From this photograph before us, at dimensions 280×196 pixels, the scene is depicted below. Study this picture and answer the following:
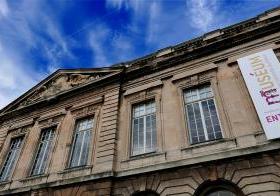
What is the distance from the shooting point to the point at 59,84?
14.8m

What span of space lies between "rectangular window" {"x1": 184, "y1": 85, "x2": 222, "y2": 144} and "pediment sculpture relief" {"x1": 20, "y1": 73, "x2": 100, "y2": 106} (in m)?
5.17

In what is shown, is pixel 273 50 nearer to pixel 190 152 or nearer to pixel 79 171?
pixel 190 152

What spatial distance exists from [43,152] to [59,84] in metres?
4.04

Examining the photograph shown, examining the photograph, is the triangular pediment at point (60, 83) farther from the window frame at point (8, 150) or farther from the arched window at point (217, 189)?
the arched window at point (217, 189)

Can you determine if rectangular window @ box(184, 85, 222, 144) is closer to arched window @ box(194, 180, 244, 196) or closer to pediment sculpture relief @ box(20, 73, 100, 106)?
arched window @ box(194, 180, 244, 196)

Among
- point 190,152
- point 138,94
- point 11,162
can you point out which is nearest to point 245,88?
point 190,152

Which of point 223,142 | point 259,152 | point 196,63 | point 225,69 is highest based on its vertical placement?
point 196,63

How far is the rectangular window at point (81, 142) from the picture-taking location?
10914mm

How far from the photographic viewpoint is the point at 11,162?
1323 cm

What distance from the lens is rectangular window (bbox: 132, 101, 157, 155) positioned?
388 inches

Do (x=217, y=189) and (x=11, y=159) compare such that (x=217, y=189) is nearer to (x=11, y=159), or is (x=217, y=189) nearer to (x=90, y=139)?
(x=90, y=139)

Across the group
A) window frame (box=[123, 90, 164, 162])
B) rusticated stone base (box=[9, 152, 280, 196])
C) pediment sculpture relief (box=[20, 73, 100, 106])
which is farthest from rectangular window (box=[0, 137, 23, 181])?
window frame (box=[123, 90, 164, 162])

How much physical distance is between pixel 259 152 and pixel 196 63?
4.54 meters

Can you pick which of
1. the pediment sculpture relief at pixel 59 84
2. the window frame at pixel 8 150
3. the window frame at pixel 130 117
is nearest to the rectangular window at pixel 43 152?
the window frame at pixel 8 150
